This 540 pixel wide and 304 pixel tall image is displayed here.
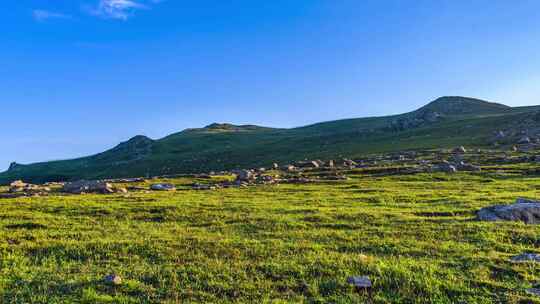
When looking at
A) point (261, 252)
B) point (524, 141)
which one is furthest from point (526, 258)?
point (524, 141)

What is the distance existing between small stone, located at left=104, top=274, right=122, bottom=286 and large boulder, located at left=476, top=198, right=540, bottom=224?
21.0m

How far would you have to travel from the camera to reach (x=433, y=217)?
26.7 meters

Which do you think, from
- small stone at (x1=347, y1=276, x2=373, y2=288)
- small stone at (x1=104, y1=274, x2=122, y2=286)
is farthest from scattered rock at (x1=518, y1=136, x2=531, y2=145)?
small stone at (x1=104, y1=274, x2=122, y2=286)

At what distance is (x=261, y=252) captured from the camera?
18344 millimetres

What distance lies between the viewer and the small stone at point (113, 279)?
48.1ft

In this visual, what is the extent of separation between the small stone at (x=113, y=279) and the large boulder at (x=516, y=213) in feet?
69.0

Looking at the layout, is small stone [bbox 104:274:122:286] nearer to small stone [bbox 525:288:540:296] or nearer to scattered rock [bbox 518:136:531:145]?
small stone [bbox 525:288:540:296]

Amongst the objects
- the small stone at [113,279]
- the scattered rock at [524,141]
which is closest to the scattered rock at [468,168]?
the scattered rock at [524,141]

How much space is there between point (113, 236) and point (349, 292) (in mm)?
13667

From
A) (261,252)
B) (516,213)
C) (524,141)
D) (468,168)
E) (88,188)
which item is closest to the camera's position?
(261,252)

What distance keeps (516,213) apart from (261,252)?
1659 centimetres

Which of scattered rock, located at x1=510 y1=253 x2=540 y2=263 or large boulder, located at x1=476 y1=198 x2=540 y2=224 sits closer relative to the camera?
scattered rock, located at x1=510 y1=253 x2=540 y2=263

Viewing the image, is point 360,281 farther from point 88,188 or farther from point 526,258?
point 88,188

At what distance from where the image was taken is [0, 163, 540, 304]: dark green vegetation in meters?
13.9
